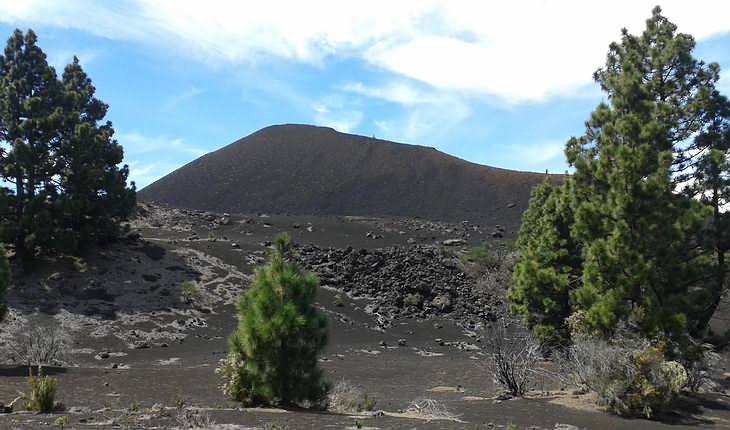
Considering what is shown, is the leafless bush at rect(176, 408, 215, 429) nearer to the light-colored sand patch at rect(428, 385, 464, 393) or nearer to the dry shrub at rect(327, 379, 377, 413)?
the dry shrub at rect(327, 379, 377, 413)

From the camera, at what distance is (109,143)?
3209 cm

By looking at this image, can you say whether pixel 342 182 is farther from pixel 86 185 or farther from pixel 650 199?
pixel 650 199

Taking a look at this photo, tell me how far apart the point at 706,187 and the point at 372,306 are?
17953 millimetres

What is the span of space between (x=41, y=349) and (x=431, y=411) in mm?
11863

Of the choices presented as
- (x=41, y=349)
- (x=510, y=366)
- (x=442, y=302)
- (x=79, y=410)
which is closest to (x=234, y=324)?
(x=41, y=349)

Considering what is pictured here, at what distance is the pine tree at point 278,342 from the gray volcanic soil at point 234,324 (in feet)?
1.64

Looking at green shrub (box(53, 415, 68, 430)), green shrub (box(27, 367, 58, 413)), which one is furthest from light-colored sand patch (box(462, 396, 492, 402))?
green shrub (box(53, 415, 68, 430))

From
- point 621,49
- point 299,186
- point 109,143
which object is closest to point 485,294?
point 621,49

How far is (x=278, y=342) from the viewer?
10578mm

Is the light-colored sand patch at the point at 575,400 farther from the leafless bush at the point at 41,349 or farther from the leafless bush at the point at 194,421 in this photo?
the leafless bush at the point at 41,349

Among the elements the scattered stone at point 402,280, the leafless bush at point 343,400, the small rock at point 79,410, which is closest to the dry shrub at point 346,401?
the leafless bush at point 343,400

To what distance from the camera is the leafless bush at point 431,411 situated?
1065cm

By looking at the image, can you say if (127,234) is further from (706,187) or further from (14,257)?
(706,187)

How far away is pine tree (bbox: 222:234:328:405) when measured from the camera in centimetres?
1063
